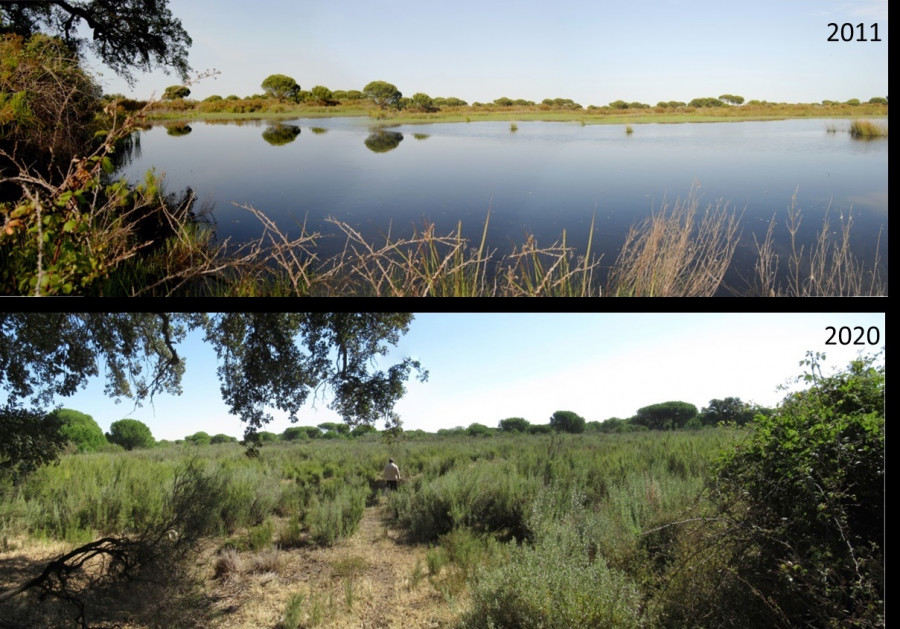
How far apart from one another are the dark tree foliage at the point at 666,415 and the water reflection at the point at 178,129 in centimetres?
233

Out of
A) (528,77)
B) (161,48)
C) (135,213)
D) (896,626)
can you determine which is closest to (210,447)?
(135,213)

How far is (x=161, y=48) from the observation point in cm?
286

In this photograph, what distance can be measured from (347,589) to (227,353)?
1.13 m

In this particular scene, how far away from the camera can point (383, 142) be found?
2.94 metres

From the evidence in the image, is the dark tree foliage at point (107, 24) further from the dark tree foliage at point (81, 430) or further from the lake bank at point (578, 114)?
the dark tree foliage at point (81, 430)

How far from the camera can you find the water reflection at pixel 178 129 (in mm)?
2939

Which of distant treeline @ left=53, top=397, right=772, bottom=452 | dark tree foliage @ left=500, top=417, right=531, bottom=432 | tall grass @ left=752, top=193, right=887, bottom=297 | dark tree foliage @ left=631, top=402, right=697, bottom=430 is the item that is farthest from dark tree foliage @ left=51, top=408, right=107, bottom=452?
tall grass @ left=752, top=193, right=887, bottom=297

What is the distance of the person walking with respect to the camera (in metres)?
2.81

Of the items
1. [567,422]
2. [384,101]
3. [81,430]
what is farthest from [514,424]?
[81,430]

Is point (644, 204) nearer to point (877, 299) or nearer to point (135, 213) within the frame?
point (877, 299)

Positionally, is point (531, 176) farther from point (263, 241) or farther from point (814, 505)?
point (814, 505)

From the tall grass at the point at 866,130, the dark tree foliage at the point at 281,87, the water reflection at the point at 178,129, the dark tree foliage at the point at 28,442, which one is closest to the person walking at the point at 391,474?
the dark tree foliage at the point at 28,442

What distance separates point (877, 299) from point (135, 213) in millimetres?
3252

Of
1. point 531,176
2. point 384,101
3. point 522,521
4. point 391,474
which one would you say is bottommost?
point 522,521
